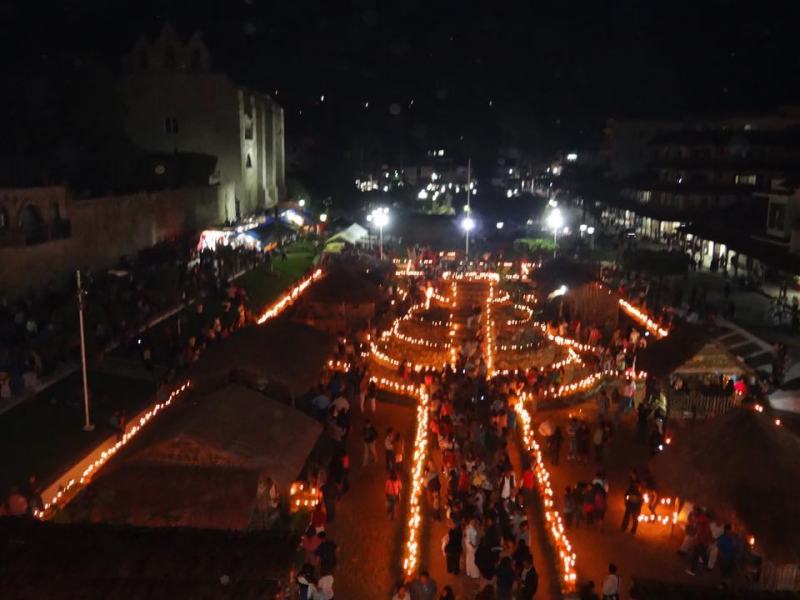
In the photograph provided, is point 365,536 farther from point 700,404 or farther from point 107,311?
point 107,311

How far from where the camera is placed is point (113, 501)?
10.8 m

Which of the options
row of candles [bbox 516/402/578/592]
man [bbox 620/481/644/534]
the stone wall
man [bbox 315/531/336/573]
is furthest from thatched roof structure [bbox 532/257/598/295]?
man [bbox 315/531/336/573]

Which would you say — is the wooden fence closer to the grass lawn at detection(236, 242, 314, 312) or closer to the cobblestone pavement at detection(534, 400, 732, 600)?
the cobblestone pavement at detection(534, 400, 732, 600)

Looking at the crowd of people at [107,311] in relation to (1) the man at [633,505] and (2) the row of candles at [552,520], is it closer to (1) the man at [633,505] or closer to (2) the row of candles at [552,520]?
(2) the row of candles at [552,520]

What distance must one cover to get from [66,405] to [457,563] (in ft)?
32.5

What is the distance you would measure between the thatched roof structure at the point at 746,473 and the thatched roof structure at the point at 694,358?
185 inches

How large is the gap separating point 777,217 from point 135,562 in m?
33.3

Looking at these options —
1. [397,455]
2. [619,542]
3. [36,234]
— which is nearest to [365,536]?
[397,455]

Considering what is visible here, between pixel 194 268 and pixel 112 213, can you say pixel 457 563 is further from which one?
pixel 112 213

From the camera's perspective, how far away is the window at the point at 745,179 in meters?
46.9

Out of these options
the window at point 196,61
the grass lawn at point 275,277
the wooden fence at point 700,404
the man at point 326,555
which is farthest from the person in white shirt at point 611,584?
the window at point 196,61

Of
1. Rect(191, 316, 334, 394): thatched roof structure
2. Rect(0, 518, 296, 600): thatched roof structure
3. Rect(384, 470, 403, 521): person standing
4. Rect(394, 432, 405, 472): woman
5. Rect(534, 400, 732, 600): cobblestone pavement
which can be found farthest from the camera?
Rect(191, 316, 334, 394): thatched roof structure

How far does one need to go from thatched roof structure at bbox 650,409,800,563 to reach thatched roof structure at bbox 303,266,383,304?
13788 millimetres

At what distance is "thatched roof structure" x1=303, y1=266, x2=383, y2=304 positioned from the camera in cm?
2502
